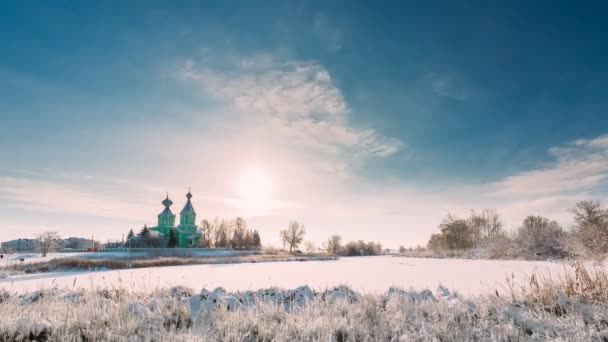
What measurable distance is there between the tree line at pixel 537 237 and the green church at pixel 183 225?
45.9m

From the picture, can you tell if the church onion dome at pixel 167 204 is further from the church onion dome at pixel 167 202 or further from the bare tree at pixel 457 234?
the bare tree at pixel 457 234

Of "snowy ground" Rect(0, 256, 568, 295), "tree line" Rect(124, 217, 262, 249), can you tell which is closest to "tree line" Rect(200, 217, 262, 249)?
"tree line" Rect(124, 217, 262, 249)

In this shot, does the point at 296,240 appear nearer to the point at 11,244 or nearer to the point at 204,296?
the point at 204,296

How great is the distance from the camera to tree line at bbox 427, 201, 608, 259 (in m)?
17.3

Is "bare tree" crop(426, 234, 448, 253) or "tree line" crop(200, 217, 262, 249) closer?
"bare tree" crop(426, 234, 448, 253)

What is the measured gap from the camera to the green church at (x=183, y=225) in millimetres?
59844

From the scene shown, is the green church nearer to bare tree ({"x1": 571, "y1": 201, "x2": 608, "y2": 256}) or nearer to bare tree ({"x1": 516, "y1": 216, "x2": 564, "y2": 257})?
bare tree ({"x1": 516, "y1": 216, "x2": 564, "y2": 257})

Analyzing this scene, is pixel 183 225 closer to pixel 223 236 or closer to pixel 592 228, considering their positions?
pixel 223 236

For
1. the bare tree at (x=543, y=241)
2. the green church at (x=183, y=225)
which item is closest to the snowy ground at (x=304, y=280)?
the bare tree at (x=543, y=241)

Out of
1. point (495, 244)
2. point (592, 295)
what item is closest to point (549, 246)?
point (495, 244)

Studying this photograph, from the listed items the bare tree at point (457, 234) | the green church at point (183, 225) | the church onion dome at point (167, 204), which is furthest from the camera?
the church onion dome at point (167, 204)

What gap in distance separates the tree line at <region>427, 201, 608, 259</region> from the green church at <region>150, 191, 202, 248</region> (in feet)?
151

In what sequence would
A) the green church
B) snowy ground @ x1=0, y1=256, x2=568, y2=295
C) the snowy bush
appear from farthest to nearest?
the green church < snowy ground @ x1=0, y1=256, x2=568, y2=295 < the snowy bush

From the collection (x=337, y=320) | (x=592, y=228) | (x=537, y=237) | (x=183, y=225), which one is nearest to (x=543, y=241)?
(x=537, y=237)
